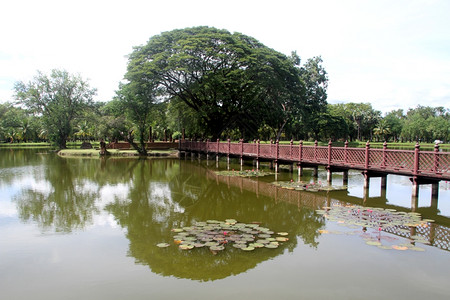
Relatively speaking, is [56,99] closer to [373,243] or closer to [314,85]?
[314,85]

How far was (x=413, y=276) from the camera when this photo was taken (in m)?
5.20

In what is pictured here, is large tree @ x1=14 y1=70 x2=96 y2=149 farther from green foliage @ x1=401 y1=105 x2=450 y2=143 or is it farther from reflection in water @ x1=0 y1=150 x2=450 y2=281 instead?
green foliage @ x1=401 y1=105 x2=450 y2=143

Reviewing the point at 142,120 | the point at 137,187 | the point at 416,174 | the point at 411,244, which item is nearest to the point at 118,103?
the point at 142,120

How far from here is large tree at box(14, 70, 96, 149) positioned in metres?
41.2

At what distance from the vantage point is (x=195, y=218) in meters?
8.84

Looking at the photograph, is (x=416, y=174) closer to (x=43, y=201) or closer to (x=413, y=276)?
(x=413, y=276)

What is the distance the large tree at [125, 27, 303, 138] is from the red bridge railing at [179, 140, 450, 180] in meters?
7.94

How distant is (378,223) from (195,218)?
467 cm

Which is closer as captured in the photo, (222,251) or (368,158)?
(222,251)

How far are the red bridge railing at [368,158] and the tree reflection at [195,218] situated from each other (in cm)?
Result: 415

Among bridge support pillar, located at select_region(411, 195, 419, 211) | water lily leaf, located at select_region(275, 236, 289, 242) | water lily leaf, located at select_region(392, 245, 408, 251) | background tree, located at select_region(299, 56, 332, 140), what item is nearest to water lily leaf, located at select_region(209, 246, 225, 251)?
water lily leaf, located at select_region(275, 236, 289, 242)

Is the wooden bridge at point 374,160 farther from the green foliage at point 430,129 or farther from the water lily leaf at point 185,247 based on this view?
the green foliage at point 430,129

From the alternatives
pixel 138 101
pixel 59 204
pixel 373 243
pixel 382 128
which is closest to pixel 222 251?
pixel 373 243

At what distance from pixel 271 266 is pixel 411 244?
311 cm
